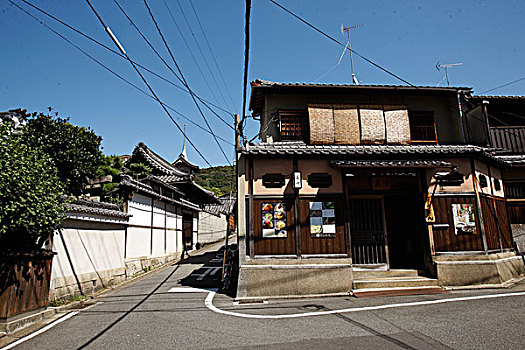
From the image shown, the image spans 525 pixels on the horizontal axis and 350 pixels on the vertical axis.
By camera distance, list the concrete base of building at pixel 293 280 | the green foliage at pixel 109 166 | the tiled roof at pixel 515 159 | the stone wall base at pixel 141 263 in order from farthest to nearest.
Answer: the green foliage at pixel 109 166
the stone wall base at pixel 141 263
the tiled roof at pixel 515 159
the concrete base of building at pixel 293 280

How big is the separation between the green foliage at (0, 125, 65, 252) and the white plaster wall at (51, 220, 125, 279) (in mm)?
1390

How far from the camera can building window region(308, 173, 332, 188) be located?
10922 mm

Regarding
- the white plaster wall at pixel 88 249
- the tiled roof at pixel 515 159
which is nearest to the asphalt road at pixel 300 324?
the white plaster wall at pixel 88 249

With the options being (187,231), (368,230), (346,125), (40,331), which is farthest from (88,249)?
(187,231)

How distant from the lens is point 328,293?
32.6 ft

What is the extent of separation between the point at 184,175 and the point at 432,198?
55.4 ft

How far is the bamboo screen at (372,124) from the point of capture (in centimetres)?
1288

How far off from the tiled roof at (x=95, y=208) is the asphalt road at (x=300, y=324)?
298 cm

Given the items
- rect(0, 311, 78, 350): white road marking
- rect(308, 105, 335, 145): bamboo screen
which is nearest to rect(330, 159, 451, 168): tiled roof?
rect(308, 105, 335, 145): bamboo screen

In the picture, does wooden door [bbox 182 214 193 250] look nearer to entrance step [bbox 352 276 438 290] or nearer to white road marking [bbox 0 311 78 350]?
white road marking [bbox 0 311 78 350]

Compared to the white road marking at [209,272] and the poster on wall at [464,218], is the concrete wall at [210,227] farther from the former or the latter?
the poster on wall at [464,218]

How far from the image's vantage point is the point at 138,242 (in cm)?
1476

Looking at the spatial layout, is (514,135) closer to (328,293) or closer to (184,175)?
(328,293)

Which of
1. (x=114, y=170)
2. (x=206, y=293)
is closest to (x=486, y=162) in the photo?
(x=206, y=293)
